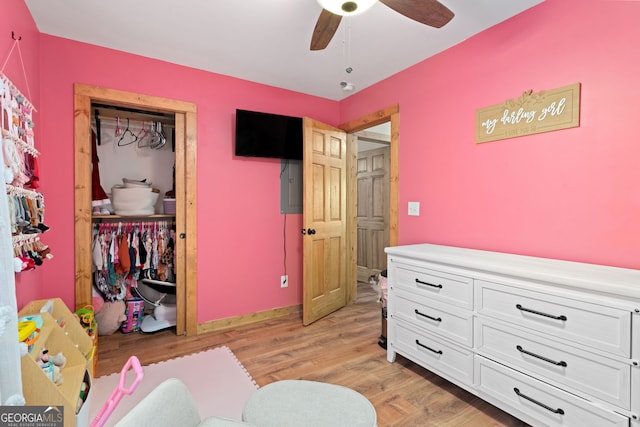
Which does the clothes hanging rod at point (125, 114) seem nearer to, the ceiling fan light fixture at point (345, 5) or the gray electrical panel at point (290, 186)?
the gray electrical panel at point (290, 186)

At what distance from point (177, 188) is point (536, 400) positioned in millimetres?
2964

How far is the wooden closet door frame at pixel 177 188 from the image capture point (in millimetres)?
2457

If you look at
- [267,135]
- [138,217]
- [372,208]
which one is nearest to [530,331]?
[267,135]

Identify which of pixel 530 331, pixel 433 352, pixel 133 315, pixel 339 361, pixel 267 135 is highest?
pixel 267 135

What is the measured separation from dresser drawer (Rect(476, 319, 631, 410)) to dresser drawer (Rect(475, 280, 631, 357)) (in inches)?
2.2

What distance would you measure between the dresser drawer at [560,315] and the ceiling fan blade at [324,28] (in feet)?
5.53

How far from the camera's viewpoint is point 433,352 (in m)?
2.07

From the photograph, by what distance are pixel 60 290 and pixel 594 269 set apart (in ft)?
11.6

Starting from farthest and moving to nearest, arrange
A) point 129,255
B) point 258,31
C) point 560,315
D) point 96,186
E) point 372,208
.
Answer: point 372,208
point 129,255
point 96,186
point 258,31
point 560,315

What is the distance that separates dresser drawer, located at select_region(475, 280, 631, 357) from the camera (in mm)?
1314

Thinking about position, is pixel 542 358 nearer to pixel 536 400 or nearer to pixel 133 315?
pixel 536 400

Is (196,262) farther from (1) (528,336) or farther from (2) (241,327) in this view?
(1) (528,336)

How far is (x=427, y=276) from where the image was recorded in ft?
6.86

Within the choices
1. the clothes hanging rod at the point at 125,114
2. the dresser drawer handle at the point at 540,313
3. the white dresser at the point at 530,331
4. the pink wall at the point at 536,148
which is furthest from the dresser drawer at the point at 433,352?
the clothes hanging rod at the point at 125,114
